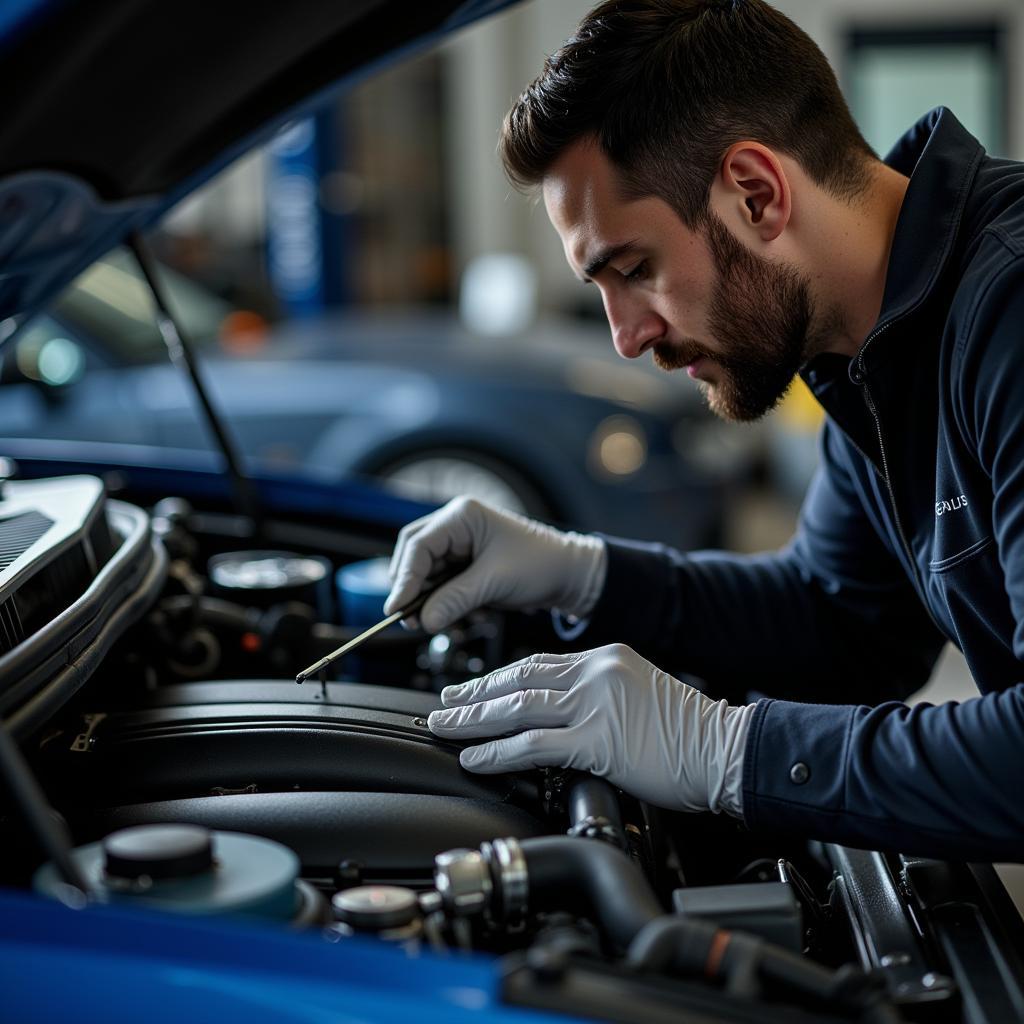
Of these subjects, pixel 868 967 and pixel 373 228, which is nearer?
pixel 868 967

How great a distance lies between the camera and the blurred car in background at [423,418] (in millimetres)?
3900

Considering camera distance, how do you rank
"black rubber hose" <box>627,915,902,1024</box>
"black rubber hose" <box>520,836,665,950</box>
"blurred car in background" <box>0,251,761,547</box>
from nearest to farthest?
1. "black rubber hose" <box>627,915,902,1024</box>
2. "black rubber hose" <box>520,836,665,950</box>
3. "blurred car in background" <box>0,251,761,547</box>

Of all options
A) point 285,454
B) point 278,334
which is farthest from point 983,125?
point 285,454

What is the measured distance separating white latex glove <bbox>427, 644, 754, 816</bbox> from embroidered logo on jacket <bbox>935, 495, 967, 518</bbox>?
1.02ft

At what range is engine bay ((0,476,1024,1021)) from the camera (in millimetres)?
891

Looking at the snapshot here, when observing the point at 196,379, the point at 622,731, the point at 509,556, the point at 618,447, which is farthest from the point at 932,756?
the point at 618,447

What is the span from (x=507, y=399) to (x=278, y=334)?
120cm

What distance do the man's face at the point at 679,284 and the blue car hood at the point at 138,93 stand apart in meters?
0.28

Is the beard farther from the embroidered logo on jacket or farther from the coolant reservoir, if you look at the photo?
the coolant reservoir

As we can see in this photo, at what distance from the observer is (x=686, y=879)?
1.40 m

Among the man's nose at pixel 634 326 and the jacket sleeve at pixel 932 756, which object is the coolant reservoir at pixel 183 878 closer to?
the jacket sleeve at pixel 932 756

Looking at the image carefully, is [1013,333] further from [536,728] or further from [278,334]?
[278,334]

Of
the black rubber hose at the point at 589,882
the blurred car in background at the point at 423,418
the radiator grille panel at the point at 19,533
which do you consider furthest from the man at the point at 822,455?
the blurred car in background at the point at 423,418

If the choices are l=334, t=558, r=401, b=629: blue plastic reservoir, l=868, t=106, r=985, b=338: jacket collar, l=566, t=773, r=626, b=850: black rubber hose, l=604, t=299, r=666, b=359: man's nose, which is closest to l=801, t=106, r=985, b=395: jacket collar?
l=868, t=106, r=985, b=338: jacket collar
